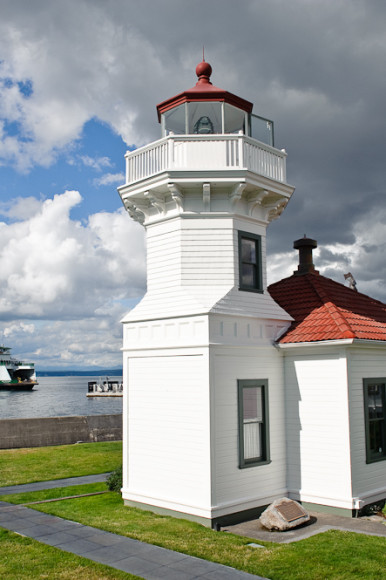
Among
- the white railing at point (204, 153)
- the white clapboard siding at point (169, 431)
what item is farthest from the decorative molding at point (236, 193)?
the white clapboard siding at point (169, 431)

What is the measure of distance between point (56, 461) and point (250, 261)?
32.0ft

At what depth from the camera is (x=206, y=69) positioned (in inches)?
500

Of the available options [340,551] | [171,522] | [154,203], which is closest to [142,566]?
[171,522]

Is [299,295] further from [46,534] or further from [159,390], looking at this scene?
[46,534]

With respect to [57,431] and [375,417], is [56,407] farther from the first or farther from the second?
[375,417]

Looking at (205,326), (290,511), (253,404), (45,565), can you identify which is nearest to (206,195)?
(205,326)

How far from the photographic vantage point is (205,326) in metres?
10.3

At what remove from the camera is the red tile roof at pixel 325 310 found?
11.1 meters

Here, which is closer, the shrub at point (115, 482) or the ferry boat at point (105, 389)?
the shrub at point (115, 482)

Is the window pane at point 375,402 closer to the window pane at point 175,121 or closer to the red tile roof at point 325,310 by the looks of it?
the red tile roof at point 325,310

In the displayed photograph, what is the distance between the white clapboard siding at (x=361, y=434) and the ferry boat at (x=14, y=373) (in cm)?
12291

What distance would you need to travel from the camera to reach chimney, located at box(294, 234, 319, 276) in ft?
48.1

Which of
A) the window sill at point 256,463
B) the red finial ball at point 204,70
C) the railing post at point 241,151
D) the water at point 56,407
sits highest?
the red finial ball at point 204,70

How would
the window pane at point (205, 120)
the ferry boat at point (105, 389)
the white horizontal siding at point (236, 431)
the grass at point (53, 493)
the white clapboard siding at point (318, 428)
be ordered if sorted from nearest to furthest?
the white horizontal siding at point (236, 431) → the white clapboard siding at point (318, 428) → the grass at point (53, 493) → the window pane at point (205, 120) → the ferry boat at point (105, 389)
